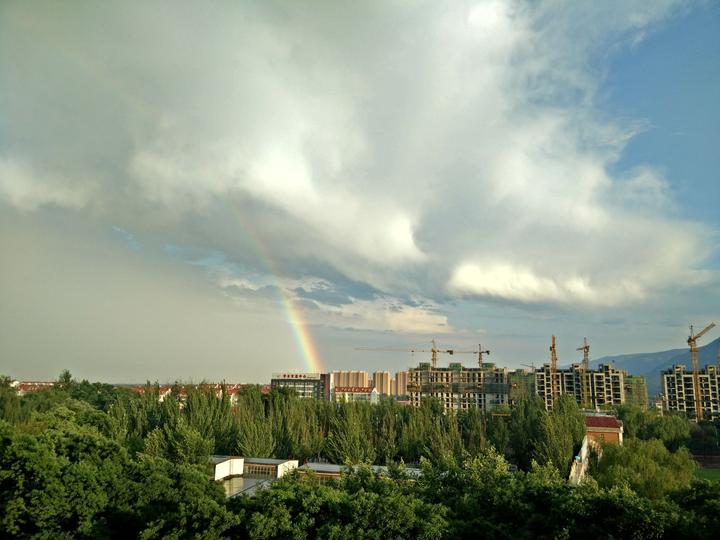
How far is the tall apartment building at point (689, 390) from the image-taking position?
66.5 meters

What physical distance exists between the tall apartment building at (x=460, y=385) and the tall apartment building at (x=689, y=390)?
22.8 meters

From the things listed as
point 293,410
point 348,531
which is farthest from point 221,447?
point 348,531

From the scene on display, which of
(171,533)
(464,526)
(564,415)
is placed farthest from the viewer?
(564,415)

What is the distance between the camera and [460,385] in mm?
67938

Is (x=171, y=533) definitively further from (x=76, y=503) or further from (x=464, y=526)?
(x=464, y=526)

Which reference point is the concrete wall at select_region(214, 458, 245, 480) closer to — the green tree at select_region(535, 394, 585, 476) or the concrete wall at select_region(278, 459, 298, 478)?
the concrete wall at select_region(278, 459, 298, 478)

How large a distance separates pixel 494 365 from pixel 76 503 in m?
75.8

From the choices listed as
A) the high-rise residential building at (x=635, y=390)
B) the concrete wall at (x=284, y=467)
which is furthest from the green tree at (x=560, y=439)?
the high-rise residential building at (x=635, y=390)

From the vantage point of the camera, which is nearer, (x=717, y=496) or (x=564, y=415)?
(x=717, y=496)

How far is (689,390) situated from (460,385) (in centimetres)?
3221

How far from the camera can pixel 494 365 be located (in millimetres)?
80125

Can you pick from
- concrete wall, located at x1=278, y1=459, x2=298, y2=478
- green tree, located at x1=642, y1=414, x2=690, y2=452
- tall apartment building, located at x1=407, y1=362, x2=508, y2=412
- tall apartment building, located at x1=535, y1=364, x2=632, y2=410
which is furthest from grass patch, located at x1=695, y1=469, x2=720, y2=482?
concrete wall, located at x1=278, y1=459, x2=298, y2=478

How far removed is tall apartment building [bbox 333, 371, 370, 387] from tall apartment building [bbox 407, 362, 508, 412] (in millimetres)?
45871

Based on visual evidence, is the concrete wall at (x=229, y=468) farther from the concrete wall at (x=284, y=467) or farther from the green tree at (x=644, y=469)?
the green tree at (x=644, y=469)
